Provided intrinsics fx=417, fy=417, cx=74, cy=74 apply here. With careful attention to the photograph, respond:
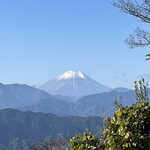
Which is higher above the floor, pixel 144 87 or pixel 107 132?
pixel 144 87

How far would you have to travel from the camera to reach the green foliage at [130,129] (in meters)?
9.33

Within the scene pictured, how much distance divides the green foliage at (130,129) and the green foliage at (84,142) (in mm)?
329

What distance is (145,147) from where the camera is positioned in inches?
363

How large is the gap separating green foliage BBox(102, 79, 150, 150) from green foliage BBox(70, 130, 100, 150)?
0.33 m

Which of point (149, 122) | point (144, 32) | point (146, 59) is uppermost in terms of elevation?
→ point (144, 32)

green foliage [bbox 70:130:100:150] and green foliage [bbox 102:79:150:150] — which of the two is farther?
green foliage [bbox 70:130:100:150]

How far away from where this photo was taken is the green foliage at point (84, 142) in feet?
33.4

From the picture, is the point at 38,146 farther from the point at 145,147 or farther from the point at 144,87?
the point at 145,147

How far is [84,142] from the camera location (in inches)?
407

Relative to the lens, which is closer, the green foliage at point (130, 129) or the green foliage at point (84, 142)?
the green foliage at point (130, 129)

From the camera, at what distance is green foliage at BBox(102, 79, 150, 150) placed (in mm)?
9328

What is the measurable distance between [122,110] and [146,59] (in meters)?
5.56

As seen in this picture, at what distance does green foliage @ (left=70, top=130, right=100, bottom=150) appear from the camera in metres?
10.2

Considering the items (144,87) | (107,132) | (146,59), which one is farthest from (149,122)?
(146,59)
